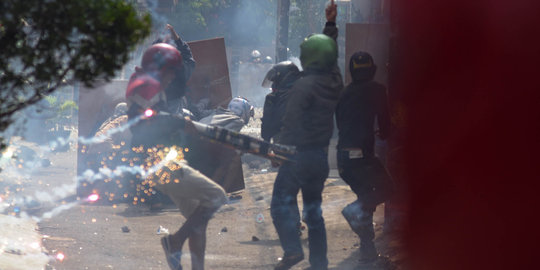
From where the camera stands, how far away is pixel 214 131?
5.16 metres

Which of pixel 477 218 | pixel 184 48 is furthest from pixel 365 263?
pixel 184 48

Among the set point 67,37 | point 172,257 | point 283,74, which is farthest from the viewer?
point 283,74

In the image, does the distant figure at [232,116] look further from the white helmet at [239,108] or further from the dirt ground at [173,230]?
the dirt ground at [173,230]

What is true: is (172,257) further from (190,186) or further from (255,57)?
(255,57)

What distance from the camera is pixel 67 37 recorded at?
3.01 metres

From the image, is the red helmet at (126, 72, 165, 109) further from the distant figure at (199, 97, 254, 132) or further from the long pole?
the long pole

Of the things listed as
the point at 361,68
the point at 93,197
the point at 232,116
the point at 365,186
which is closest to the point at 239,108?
the point at 232,116

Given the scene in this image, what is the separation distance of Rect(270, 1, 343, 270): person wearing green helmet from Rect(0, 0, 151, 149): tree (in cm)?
256

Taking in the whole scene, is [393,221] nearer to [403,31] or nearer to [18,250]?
[403,31]

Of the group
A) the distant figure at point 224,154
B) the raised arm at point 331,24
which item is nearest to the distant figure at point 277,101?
the raised arm at point 331,24

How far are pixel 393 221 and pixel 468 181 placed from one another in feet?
5.37

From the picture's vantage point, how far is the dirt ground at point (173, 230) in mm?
6059

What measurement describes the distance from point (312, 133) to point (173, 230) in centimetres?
284

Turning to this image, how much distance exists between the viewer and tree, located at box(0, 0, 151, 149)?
116 inches
